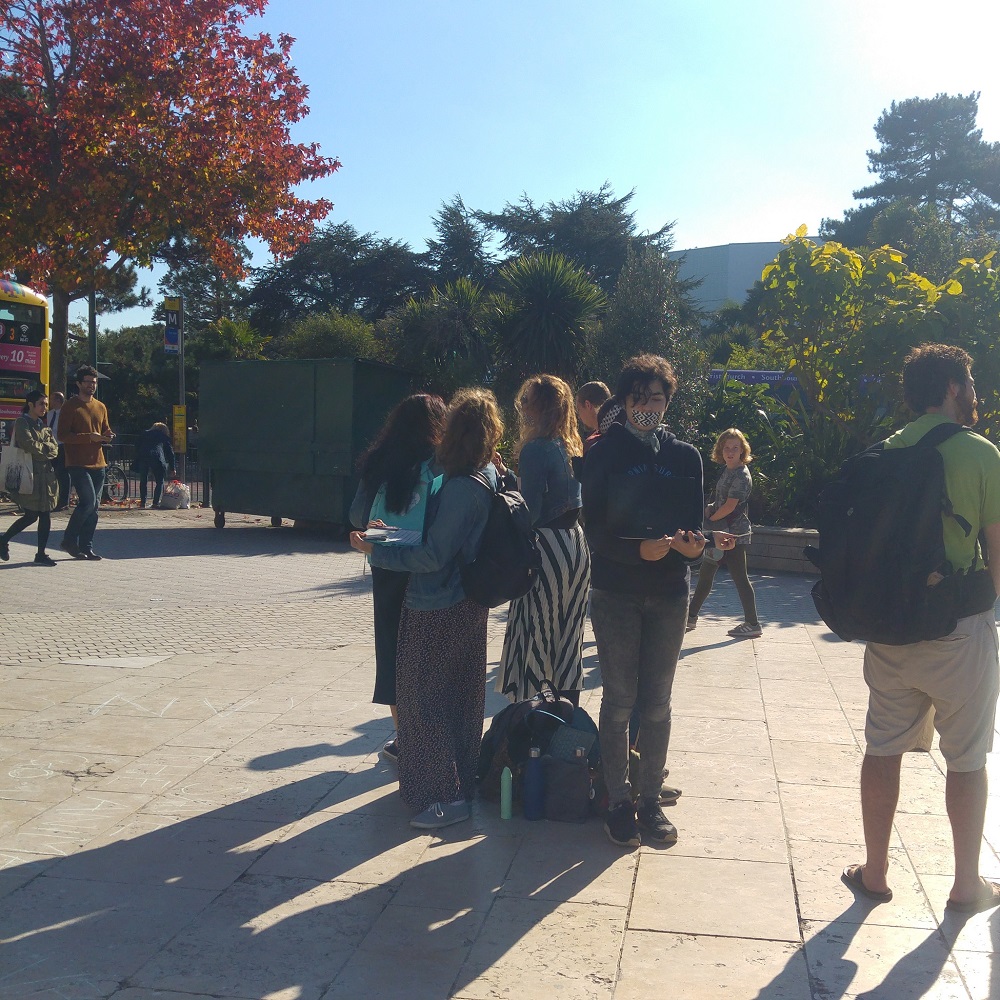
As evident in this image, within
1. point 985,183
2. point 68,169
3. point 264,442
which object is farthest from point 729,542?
point 985,183

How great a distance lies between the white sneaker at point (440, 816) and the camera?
4.26 m

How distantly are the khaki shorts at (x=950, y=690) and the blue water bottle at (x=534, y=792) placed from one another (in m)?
1.42

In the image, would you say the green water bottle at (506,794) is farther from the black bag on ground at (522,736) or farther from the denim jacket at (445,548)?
the denim jacket at (445,548)

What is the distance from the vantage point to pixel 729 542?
13.3 ft

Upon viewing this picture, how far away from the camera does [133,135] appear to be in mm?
15875

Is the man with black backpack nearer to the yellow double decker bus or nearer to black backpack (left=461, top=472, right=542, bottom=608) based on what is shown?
black backpack (left=461, top=472, right=542, bottom=608)

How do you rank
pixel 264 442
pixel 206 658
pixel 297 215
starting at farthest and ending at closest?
pixel 297 215 < pixel 264 442 < pixel 206 658

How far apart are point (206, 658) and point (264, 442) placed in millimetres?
7552

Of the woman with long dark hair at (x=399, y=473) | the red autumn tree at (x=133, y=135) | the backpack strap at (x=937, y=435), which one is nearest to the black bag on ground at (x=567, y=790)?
the woman with long dark hair at (x=399, y=473)

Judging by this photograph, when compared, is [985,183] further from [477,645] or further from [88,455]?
[477,645]

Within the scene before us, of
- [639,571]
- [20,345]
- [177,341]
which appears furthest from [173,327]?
[639,571]

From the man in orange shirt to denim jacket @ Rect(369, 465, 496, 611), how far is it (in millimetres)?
7524

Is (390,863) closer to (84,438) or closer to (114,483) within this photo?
(84,438)

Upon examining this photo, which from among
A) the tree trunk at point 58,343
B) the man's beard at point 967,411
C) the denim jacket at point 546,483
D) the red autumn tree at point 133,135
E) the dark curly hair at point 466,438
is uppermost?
the red autumn tree at point 133,135
